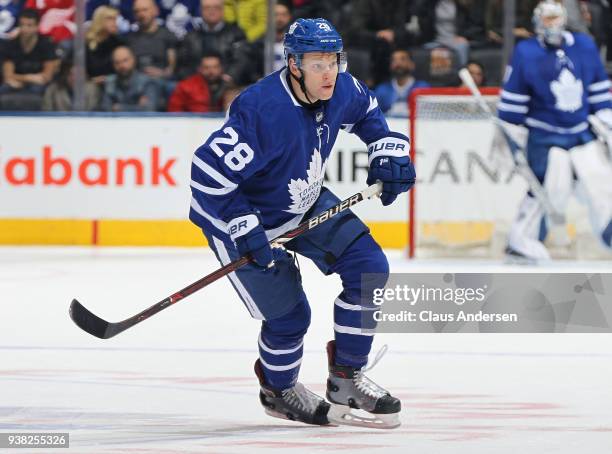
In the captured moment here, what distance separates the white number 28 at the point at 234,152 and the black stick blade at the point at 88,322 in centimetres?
67

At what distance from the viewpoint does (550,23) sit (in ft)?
26.3

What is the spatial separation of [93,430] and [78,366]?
111 centimetres

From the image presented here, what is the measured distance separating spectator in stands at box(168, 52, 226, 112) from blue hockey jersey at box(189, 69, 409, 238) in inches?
200

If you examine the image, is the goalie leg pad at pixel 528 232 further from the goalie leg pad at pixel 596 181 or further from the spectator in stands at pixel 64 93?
the spectator in stands at pixel 64 93

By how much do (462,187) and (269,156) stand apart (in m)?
4.72

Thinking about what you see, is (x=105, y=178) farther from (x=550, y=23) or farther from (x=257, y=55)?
(x=550, y=23)

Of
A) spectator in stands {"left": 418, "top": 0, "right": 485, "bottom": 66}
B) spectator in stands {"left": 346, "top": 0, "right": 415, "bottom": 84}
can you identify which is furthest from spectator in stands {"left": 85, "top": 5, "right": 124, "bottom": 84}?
spectator in stands {"left": 418, "top": 0, "right": 485, "bottom": 66}

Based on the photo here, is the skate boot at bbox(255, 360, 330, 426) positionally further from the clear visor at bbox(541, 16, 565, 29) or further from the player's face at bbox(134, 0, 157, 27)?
the player's face at bbox(134, 0, 157, 27)

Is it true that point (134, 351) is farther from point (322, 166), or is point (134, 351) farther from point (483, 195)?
point (483, 195)

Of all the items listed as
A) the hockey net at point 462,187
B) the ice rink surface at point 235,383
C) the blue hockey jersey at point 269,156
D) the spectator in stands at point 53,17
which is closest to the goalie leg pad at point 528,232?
the hockey net at point 462,187

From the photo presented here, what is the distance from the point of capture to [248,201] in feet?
12.8

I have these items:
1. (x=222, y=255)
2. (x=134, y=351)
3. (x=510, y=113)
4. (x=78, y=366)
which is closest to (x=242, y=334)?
(x=134, y=351)

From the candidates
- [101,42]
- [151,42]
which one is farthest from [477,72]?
[101,42]

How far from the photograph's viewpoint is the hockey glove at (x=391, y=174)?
397cm
